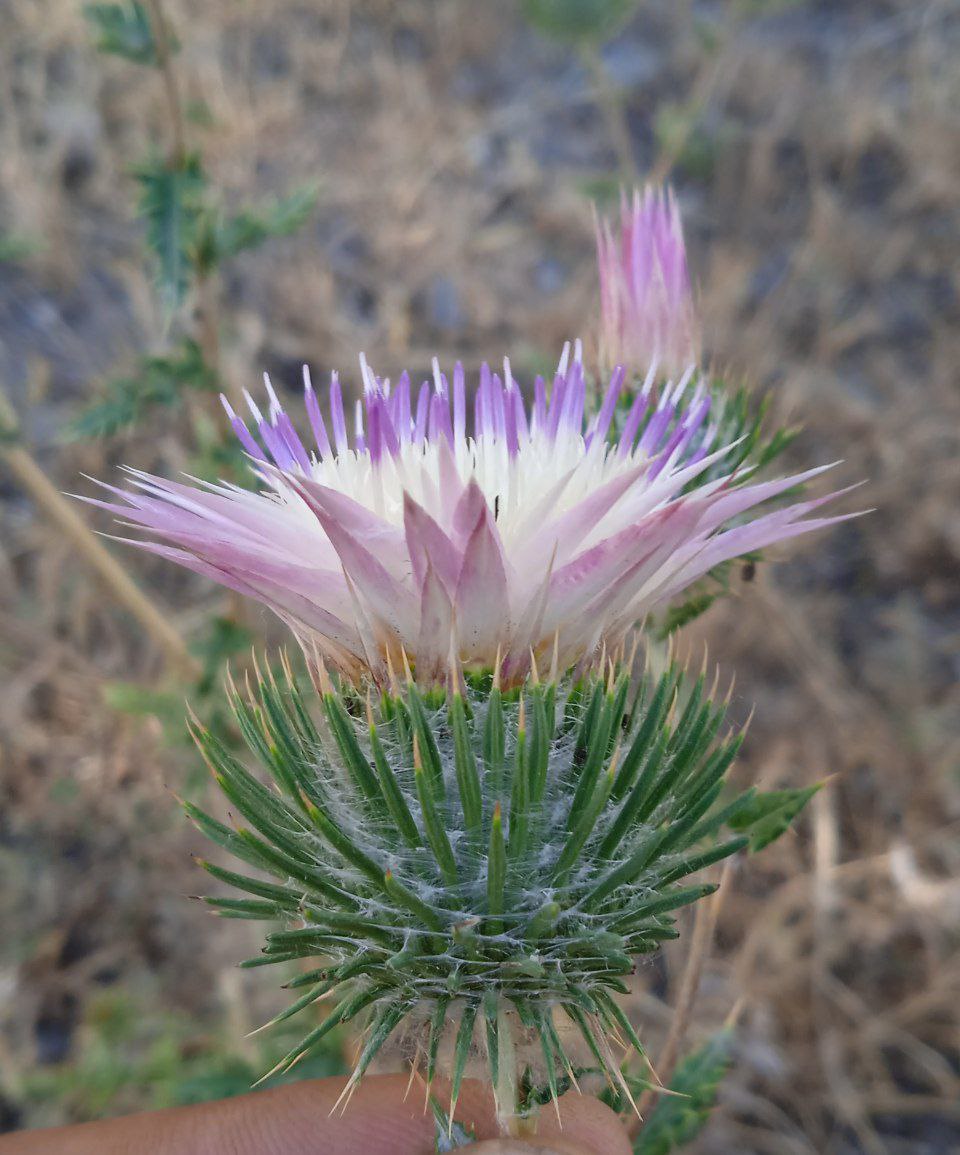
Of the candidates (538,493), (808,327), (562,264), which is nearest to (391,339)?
(562,264)

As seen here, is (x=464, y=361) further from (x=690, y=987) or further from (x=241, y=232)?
(x=690, y=987)

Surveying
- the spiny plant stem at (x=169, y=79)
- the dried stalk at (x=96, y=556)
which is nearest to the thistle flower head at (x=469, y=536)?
the spiny plant stem at (x=169, y=79)

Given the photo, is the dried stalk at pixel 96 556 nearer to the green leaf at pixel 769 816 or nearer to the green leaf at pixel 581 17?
the green leaf at pixel 769 816

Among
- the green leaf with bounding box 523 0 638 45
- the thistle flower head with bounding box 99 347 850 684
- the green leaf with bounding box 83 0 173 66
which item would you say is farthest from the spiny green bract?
the green leaf with bounding box 523 0 638 45

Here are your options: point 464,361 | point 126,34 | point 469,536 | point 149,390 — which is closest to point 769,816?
point 469,536

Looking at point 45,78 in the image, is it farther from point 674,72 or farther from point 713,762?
point 713,762
